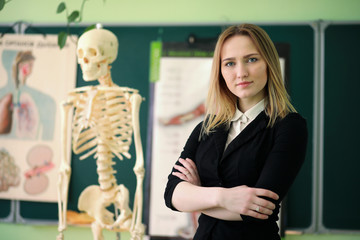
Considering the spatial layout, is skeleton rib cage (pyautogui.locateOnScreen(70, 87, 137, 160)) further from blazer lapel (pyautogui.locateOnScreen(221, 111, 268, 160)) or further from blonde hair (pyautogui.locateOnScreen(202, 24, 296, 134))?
blazer lapel (pyautogui.locateOnScreen(221, 111, 268, 160))

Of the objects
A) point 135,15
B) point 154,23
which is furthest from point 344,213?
point 135,15

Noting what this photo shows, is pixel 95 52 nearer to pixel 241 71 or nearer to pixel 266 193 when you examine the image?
pixel 241 71

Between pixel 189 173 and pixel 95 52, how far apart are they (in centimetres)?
105

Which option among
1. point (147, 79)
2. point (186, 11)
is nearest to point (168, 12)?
point (186, 11)

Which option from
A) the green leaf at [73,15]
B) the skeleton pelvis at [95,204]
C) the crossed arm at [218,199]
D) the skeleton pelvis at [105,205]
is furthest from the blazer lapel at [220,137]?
the green leaf at [73,15]

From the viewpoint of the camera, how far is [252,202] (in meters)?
1.04

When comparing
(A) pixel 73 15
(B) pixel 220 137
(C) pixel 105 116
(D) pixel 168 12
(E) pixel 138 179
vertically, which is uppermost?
(D) pixel 168 12

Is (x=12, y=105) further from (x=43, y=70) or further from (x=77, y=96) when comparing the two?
(x=77, y=96)

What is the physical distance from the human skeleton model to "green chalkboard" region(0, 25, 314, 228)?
64cm

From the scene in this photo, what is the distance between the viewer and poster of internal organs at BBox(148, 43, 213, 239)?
101 inches

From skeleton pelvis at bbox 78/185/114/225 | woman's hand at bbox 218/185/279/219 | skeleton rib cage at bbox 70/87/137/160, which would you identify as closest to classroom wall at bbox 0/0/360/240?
skeleton pelvis at bbox 78/185/114/225

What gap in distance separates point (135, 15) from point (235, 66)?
5.85 feet

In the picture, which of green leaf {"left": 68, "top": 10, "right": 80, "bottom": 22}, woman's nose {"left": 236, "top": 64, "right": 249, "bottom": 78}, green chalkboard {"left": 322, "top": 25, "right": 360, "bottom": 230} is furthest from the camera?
green chalkboard {"left": 322, "top": 25, "right": 360, "bottom": 230}

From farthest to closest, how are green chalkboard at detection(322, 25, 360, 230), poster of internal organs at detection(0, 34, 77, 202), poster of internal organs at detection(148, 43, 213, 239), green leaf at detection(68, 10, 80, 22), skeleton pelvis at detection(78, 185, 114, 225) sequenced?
poster of internal organs at detection(0, 34, 77, 202) < poster of internal organs at detection(148, 43, 213, 239) < green chalkboard at detection(322, 25, 360, 230) < green leaf at detection(68, 10, 80, 22) < skeleton pelvis at detection(78, 185, 114, 225)
